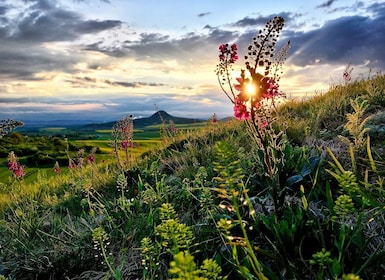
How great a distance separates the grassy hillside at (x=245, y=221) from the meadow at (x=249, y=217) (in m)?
0.01

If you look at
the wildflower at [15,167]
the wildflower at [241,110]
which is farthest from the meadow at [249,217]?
the wildflower at [15,167]

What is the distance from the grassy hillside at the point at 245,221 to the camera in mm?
2414

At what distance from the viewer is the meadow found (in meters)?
2.44

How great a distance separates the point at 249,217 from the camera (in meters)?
3.43

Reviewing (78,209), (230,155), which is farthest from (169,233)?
(78,209)

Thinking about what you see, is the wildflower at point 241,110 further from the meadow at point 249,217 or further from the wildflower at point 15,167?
the wildflower at point 15,167

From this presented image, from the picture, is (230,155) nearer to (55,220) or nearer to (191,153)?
(55,220)

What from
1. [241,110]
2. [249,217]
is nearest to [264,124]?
[241,110]

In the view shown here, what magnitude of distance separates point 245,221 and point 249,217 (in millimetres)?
457

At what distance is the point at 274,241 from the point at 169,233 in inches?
40.9

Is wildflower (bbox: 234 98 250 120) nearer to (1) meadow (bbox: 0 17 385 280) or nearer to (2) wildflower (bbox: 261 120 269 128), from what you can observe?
(1) meadow (bbox: 0 17 385 280)

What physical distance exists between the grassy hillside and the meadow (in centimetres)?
1

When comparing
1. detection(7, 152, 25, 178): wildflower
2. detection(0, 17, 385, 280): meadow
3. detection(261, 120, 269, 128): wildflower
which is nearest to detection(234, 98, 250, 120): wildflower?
detection(0, 17, 385, 280): meadow

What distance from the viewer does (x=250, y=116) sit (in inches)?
127
